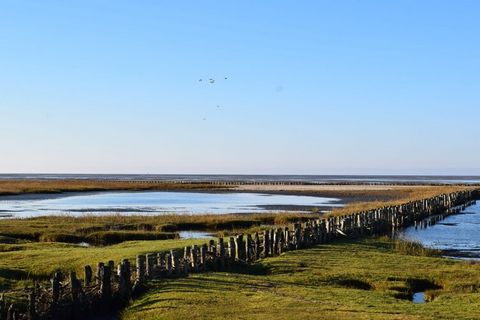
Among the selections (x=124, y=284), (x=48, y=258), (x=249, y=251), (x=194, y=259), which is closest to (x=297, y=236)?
(x=249, y=251)

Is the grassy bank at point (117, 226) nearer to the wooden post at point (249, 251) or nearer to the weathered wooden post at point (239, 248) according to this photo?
the wooden post at point (249, 251)

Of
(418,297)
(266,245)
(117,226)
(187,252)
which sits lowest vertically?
(418,297)

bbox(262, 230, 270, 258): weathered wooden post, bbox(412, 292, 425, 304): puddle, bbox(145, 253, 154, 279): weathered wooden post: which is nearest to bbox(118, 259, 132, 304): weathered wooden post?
bbox(145, 253, 154, 279): weathered wooden post

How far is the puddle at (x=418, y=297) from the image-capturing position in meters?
21.0

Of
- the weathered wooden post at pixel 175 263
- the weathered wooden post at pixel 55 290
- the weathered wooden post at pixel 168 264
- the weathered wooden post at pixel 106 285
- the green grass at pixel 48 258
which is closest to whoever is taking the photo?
the weathered wooden post at pixel 55 290

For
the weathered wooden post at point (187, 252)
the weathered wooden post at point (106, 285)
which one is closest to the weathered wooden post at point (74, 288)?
the weathered wooden post at point (106, 285)

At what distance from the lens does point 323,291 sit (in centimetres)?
2066

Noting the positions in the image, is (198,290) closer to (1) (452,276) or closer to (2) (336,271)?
(2) (336,271)

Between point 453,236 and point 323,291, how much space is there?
27.5 meters

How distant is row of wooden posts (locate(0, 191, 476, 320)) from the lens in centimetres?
1809

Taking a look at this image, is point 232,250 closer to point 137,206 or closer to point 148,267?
point 148,267

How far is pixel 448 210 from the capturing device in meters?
70.1

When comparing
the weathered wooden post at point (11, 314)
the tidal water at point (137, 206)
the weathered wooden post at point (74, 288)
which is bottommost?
the tidal water at point (137, 206)

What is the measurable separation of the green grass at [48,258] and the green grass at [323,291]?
5.36m
